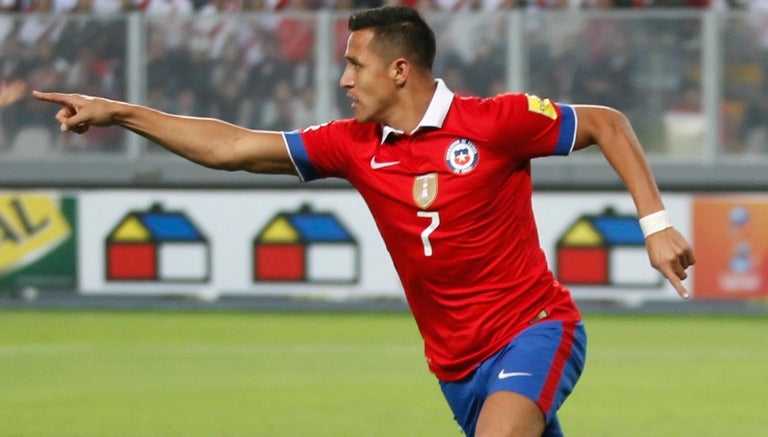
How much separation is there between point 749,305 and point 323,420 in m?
7.19

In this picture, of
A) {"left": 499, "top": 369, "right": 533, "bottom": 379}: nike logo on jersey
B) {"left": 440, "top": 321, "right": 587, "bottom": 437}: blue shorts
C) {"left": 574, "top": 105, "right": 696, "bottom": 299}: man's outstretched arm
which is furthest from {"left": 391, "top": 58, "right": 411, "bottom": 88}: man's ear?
{"left": 499, "top": 369, "right": 533, "bottom": 379}: nike logo on jersey

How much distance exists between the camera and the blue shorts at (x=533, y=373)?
17.5ft

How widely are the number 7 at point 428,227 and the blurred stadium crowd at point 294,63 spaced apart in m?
10.4

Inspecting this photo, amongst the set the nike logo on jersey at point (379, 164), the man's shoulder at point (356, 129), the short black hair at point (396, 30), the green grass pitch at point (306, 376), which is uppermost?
the short black hair at point (396, 30)

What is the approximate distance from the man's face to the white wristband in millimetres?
1008

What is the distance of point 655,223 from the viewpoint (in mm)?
5199

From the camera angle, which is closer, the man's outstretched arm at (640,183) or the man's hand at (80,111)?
the man's outstretched arm at (640,183)

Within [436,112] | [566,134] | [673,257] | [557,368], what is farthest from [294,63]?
[673,257]

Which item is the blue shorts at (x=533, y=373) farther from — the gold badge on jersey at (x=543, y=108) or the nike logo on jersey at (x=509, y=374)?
the gold badge on jersey at (x=543, y=108)

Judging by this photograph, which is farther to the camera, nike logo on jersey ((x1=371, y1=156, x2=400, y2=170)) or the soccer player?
nike logo on jersey ((x1=371, y1=156, x2=400, y2=170))

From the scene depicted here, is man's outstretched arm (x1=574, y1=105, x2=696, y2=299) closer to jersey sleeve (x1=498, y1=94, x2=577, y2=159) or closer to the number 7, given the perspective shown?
jersey sleeve (x1=498, y1=94, x2=577, y2=159)

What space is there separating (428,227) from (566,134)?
1.88ft

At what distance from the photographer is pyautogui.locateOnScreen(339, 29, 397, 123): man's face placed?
18.4 ft

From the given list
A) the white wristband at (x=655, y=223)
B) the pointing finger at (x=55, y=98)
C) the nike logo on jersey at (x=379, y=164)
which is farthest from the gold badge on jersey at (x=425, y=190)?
the pointing finger at (x=55, y=98)
